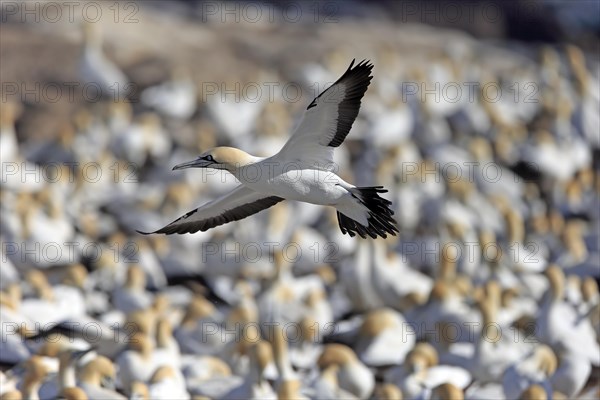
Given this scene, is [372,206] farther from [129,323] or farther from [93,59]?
[93,59]

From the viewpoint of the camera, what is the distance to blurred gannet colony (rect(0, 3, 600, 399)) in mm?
9633

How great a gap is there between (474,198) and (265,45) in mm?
7563

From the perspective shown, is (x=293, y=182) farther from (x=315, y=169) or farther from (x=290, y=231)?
(x=290, y=231)

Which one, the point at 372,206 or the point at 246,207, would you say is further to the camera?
the point at 246,207

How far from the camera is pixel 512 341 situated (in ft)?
34.3

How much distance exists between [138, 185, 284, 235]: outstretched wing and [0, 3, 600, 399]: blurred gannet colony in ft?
4.26

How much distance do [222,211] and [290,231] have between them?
23.3 ft

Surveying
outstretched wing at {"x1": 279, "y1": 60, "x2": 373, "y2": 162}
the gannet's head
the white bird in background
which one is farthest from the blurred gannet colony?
outstretched wing at {"x1": 279, "y1": 60, "x2": 373, "y2": 162}

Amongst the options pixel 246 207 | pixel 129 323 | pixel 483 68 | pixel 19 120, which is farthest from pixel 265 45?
pixel 246 207

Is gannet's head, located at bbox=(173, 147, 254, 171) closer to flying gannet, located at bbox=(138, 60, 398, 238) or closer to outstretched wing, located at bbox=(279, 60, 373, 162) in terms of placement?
flying gannet, located at bbox=(138, 60, 398, 238)

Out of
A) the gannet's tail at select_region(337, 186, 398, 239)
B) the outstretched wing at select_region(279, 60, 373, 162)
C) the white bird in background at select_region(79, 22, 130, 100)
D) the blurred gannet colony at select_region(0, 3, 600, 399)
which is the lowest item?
the blurred gannet colony at select_region(0, 3, 600, 399)

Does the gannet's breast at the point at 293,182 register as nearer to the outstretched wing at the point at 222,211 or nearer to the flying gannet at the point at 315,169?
the flying gannet at the point at 315,169

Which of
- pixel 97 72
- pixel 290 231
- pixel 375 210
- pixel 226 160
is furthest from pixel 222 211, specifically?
pixel 97 72

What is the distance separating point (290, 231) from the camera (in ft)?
48.0
